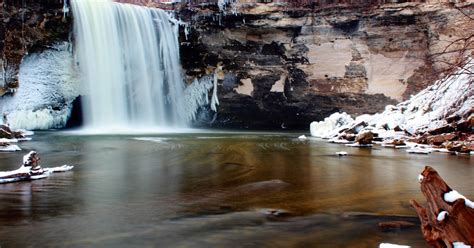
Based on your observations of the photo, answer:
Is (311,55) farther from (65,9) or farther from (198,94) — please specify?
(65,9)

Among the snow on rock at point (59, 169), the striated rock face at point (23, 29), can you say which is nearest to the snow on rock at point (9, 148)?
the snow on rock at point (59, 169)

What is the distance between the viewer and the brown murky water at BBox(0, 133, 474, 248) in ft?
11.6

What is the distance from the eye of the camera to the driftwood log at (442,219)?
2.54 meters

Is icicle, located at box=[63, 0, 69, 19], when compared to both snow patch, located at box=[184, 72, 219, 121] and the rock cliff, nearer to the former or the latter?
the rock cliff

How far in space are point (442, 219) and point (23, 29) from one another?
17.2 metres

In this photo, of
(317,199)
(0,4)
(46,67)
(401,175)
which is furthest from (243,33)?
(317,199)

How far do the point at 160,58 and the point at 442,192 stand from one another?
17.7 m

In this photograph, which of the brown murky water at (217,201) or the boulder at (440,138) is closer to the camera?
the brown murky water at (217,201)

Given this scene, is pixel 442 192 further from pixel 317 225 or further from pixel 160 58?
pixel 160 58

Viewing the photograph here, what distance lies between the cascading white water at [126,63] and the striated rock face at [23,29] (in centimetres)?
72

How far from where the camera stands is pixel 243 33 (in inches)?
790

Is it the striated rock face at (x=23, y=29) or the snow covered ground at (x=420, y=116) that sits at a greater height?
the striated rock face at (x=23, y=29)

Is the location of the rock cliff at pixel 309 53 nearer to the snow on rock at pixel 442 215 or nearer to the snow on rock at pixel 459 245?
the snow on rock at pixel 442 215

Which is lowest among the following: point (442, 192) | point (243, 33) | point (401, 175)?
point (401, 175)
